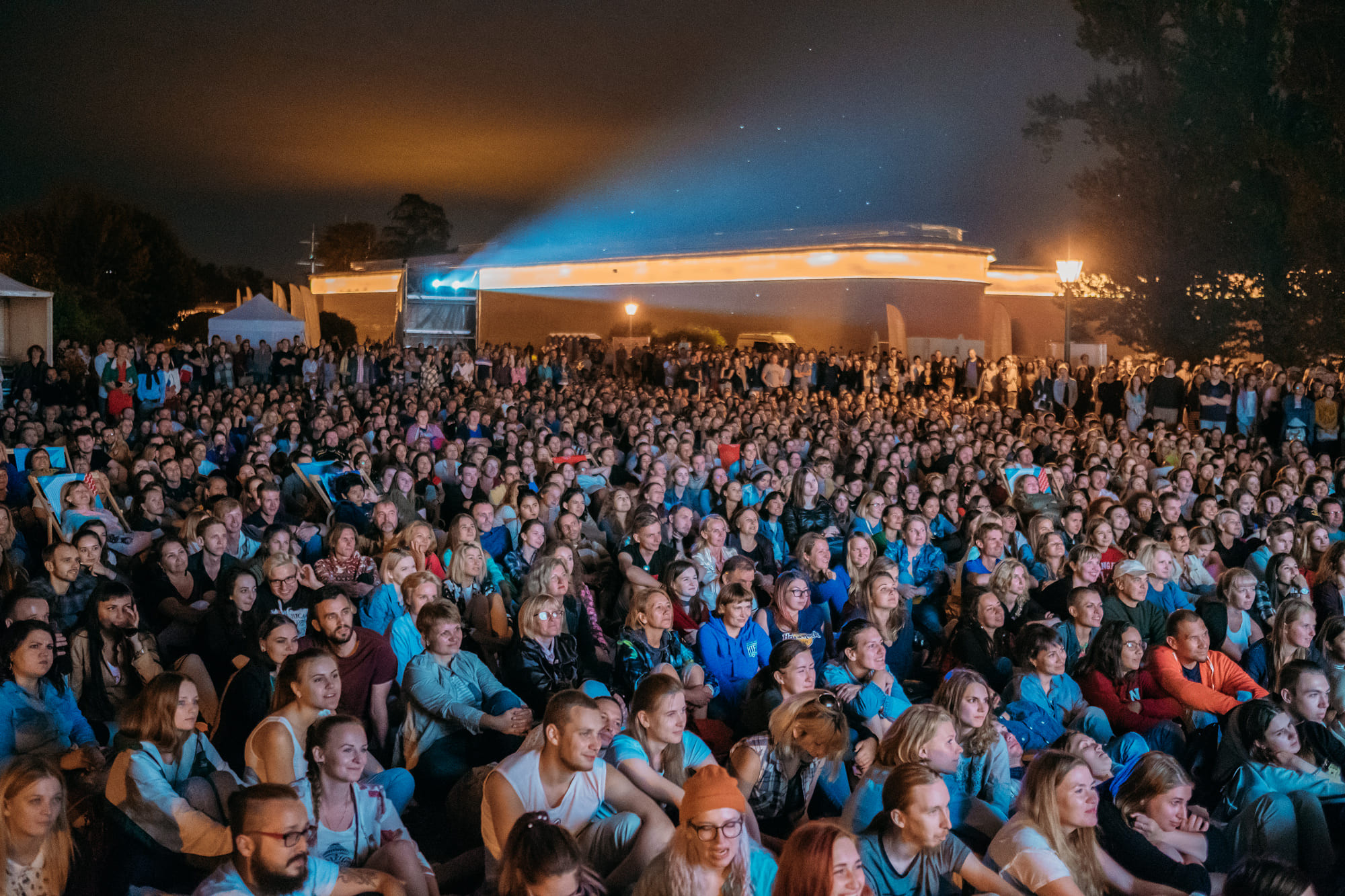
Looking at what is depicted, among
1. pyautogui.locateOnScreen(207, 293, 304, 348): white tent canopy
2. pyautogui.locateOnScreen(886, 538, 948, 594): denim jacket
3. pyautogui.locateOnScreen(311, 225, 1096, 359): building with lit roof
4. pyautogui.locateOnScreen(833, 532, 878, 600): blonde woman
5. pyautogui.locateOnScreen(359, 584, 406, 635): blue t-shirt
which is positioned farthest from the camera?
pyautogui.locateOnScreen(311, 225, 1096, 359): building with lit roof

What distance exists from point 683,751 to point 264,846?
5.07 ft

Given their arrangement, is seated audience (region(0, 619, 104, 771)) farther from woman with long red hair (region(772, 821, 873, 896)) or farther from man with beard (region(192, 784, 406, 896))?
woman with long red hair (region(772, 821, 873, 896))

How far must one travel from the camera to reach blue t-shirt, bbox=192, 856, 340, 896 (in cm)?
280

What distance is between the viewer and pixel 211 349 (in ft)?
57.0

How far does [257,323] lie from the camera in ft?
80.3

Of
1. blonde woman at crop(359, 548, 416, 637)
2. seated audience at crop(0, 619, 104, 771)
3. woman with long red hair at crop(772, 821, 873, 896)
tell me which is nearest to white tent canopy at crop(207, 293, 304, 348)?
blonde woman at crop(359, 548, 416, 637)

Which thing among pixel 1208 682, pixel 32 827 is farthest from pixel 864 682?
pixel 32 827

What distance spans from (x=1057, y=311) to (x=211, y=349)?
23476mm

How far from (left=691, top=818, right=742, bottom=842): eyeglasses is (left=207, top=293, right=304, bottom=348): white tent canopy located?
75.2 feet

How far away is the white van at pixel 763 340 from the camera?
27875 mm

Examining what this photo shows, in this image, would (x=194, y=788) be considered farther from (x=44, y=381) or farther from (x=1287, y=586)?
(x=44, y=381)

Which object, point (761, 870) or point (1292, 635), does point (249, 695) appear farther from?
point (1292, 635)

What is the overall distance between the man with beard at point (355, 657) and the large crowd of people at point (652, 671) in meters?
0.02

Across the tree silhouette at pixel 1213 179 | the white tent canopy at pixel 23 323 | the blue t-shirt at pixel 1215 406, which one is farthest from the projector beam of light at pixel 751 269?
the white tent canopy at pixel 23 323
